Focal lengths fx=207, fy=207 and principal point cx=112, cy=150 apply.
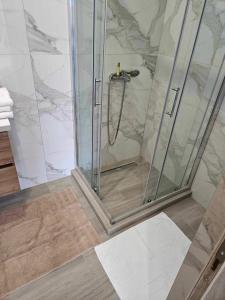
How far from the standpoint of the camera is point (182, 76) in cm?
140

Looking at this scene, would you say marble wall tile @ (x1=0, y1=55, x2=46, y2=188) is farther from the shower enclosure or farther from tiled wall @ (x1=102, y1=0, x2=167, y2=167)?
tiled wall @ (x1=102, y1=0, x2=167, y2=167)

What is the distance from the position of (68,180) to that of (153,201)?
33.0 inches

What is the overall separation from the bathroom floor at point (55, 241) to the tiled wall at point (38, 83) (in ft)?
0.77

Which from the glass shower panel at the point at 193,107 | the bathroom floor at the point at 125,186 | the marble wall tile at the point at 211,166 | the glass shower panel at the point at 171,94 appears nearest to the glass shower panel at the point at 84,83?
the bathroom floor at the point at 125,186

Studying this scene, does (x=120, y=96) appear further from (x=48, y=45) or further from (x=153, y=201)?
(x=153, y=201)

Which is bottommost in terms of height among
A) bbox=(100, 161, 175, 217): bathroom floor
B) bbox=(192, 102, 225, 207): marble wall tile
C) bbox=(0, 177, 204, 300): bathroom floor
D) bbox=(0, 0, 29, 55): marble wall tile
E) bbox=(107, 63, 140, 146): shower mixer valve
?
bbox=(0, 177, 204, 300): bathroom floor

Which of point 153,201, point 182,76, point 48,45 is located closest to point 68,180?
point 153,201

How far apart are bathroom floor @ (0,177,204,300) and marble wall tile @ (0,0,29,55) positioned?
1171 mm

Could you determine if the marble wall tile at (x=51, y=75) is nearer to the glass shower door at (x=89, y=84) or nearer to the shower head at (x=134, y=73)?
the glass shower door at (x=89, y=84)

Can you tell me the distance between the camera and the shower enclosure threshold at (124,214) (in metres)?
1.57

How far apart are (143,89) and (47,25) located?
3.24 feet

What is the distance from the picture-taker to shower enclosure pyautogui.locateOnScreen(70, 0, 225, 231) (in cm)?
135

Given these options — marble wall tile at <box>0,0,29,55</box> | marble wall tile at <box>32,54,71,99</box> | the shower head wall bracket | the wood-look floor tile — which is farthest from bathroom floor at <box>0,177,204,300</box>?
marble wall tile at <box>0,0,29,55</box>

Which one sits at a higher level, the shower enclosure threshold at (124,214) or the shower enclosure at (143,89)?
the shower enclosure at (143,89)
